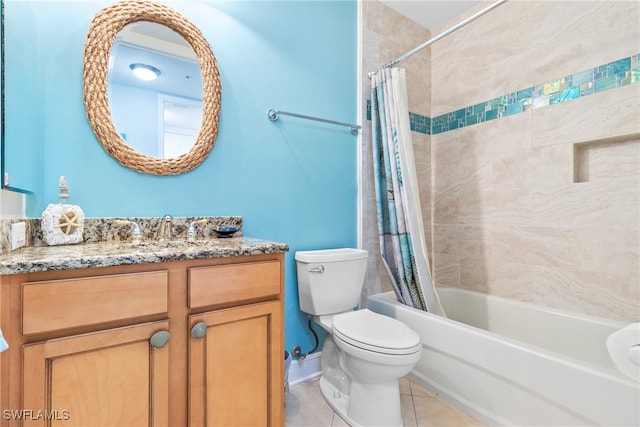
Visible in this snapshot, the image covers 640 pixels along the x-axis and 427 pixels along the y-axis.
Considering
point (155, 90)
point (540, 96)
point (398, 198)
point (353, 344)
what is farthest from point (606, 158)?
point (155, 90)

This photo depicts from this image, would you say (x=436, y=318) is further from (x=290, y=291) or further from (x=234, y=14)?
(x=234, y=14)

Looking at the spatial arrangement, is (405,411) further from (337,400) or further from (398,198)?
(398,198)

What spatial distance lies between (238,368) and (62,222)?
2.84 feet

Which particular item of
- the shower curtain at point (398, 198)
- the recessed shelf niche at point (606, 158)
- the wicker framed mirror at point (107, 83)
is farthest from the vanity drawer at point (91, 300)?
the recessed shelf niche at point (606, 158)

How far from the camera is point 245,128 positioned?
1.63m

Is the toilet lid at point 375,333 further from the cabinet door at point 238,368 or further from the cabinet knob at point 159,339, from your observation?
the cabinet knob at point 159,339

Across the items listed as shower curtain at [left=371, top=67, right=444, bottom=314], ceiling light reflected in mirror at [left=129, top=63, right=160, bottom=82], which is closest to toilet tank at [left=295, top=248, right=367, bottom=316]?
shower curtain at [left=371, top=67, right=444, bottom=314]

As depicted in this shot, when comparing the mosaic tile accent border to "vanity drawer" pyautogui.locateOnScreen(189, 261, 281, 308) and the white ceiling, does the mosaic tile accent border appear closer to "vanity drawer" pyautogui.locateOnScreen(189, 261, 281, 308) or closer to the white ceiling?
the white ceiling

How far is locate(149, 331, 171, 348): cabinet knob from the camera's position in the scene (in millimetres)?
889

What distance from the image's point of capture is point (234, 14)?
1.59 m

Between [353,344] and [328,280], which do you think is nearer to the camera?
[353,344]

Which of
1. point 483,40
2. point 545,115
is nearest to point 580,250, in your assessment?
point 545,115

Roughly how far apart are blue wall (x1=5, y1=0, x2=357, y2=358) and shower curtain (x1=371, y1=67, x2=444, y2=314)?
20 cm

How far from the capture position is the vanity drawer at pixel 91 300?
2.44 feet
